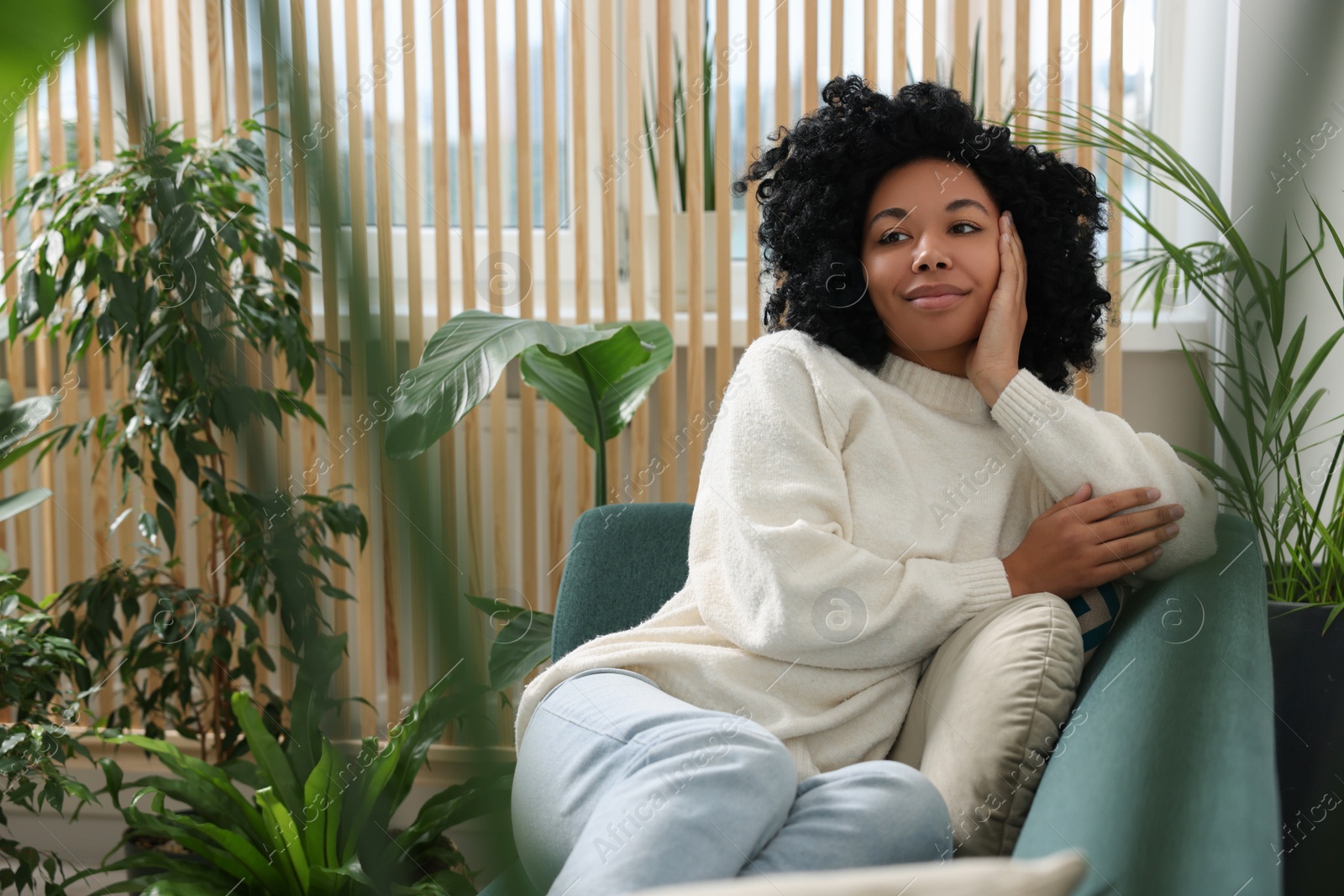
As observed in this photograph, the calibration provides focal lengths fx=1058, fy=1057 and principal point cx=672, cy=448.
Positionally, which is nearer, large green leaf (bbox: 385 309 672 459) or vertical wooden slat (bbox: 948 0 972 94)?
large green leaf (bbox: 385 309 672 459)

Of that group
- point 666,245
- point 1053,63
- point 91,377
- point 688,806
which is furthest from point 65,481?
point 1053,63

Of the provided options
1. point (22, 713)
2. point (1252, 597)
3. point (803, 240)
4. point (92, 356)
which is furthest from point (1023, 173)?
point (92, 356)

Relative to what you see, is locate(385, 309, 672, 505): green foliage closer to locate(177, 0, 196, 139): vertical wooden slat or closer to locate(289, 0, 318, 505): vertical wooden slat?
locate(177, 0, 196, 139): vertical wooden slat

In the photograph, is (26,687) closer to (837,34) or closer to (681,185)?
(681,185)

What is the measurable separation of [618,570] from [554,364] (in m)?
0.50

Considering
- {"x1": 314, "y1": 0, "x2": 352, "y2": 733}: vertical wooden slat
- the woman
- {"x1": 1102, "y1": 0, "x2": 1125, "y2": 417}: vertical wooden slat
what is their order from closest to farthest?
1. {"x1": 314, "y1": 0, "x2": 352, "y2": 733}: vertical wooden slat
2. the woman
3. {"x1": 1102, "y1": 0, "x2": 1125, "y2": 417}: vertical wooden slat

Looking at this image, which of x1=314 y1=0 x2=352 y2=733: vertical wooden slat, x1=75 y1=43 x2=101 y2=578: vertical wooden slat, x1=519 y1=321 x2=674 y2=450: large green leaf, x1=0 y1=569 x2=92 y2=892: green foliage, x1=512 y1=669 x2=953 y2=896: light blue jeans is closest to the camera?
x1=314 y1=0 x2=352 y2=733: vertical wooden slat

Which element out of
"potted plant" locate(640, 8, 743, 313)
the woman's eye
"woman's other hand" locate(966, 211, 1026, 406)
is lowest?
"woman's other hand" locate(966, 211, 1026, 406)

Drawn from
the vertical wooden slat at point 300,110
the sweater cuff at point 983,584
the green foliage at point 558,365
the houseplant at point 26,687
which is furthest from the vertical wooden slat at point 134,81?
the houseplant at point 26,687

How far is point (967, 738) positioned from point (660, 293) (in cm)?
136

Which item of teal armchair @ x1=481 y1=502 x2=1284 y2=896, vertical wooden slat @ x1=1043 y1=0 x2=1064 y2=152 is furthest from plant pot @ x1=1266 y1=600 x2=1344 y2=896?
vertical wooden slat @ x1=1043 y1=0 x2=1064 y2=152

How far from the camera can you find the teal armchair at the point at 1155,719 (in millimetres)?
322

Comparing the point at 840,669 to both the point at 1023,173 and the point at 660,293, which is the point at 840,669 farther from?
the point at 660,293

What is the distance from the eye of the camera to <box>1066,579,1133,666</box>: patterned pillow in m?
1.22
